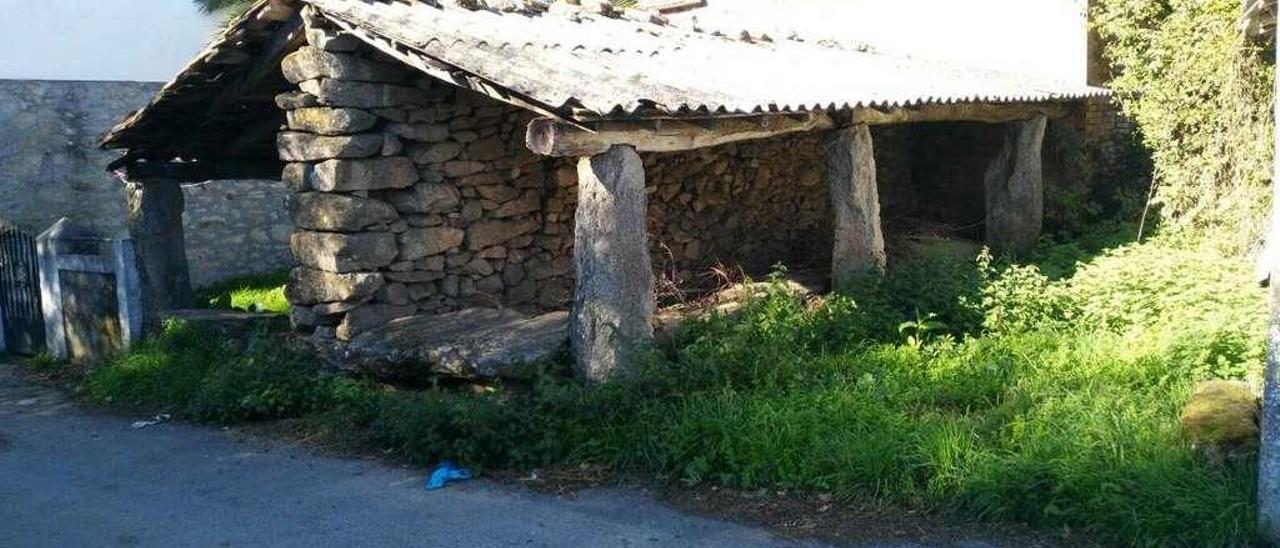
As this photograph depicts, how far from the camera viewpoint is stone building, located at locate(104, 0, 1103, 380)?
280 inches

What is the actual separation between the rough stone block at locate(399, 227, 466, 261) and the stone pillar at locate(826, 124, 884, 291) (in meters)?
2.90

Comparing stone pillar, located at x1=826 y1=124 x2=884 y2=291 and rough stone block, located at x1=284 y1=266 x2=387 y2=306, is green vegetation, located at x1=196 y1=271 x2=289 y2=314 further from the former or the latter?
stone pillar, located at x1=826 y1=124 x2=884 y2=291

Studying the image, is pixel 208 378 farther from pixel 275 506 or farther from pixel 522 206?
pixel 275 506

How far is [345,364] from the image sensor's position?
8.26m

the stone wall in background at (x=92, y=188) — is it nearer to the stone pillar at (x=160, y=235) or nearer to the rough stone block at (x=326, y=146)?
the stone pillar at (x=160, y=235)

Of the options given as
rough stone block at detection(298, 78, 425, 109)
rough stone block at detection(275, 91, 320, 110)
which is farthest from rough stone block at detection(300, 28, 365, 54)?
rough stone block at detection(275, 91, 320, 110)

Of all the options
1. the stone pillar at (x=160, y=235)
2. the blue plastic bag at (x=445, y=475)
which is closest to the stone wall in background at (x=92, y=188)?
the stone pillar at (x=160, y=235)

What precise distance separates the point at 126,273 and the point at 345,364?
9.75 feet

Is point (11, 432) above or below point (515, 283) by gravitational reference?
below

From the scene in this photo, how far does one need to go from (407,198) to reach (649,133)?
7.46 ft

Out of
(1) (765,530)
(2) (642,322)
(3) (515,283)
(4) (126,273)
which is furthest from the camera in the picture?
(4) (126,273)

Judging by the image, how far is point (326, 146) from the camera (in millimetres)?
8234

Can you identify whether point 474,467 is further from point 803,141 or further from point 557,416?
point 803,141

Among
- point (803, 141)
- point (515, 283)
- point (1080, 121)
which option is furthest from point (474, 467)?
point (1080, 121)
